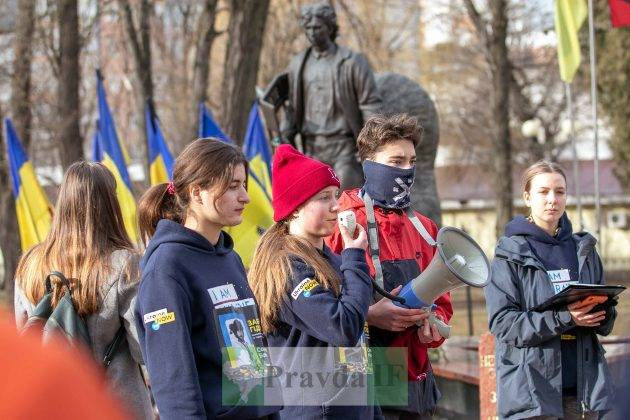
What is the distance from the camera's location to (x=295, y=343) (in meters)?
3.70

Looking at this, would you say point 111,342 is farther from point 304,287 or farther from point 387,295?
point 387,295

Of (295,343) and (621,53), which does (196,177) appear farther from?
(621,53)

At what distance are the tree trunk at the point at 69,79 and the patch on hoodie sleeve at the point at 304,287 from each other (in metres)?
12.9

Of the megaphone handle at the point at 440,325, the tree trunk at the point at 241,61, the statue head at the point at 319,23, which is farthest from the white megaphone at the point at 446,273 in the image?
the tree trunk at the point at 241,61

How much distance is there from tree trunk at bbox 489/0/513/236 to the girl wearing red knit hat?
64.1ft

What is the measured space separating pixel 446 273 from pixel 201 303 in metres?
0.89

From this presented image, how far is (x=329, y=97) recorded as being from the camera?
9.34 m

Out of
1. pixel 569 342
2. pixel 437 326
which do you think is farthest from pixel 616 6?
pixel 437 326

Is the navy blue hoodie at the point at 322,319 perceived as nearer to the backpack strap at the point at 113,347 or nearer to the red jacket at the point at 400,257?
the red jacket at the point at 400,257

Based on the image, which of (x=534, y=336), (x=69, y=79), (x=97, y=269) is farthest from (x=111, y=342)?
(x=69, y=79)

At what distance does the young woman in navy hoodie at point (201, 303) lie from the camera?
318cm

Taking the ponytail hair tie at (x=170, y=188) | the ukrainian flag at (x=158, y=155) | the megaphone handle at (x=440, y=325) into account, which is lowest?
the megaphone handle at (x=440, y=325)

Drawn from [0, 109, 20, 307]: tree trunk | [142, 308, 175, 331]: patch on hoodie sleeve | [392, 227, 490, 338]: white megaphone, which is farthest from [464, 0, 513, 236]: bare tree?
[142, 308, 175, 331]: patch on hoodie sleeve

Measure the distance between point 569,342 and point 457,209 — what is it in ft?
129
